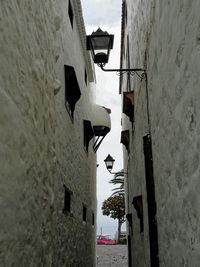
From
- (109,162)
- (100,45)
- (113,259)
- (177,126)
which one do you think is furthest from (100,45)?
(113,259)

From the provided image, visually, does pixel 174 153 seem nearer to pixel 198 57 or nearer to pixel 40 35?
pixel 198 57

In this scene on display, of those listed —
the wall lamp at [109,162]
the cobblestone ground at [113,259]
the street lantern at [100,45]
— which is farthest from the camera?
the cobblestone ground at [113,259]

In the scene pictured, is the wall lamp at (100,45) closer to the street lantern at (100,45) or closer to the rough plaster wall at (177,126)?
the street lantern at (100,45)

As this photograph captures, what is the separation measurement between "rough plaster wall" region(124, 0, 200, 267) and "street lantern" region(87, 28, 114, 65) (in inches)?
48.2

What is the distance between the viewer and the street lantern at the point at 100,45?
510 centimetres

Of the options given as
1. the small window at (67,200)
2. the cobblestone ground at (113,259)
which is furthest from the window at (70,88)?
the cobblestone ground at (113,259)

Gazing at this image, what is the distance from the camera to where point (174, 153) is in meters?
2.87

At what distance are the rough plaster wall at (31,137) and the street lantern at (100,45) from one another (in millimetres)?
633

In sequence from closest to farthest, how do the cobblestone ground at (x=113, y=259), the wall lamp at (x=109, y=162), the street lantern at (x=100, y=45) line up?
the street lantern at (x=100, y=45)
the wall lamp at (x=109, y=162)
the cobblestone ground at (x=113, y=259)

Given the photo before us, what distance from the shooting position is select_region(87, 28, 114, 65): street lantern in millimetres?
5098

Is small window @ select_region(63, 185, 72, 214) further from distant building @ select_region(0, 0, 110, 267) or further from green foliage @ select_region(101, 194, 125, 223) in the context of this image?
green foliage @ select_region(101, 194, 125, 223)

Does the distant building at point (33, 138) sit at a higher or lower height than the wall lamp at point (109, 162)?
lower

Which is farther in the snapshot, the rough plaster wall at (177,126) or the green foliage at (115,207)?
the green foliage at (115,207)

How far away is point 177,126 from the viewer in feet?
8.90
